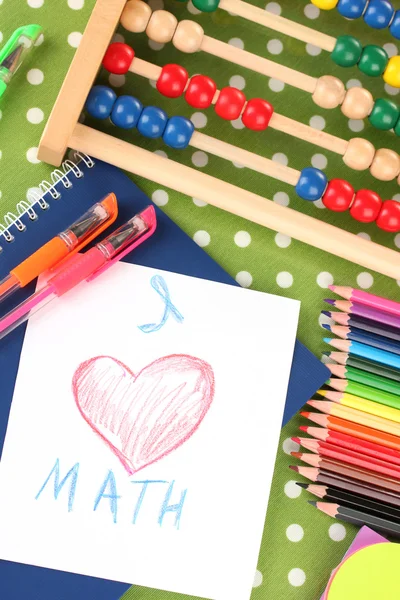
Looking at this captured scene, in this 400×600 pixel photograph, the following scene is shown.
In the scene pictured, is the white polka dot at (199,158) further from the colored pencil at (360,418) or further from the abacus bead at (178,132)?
the colored pencil at (360,418)

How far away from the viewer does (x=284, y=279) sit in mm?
715

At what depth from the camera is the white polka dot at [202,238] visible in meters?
0.71

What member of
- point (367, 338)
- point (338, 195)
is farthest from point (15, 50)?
point (367, 338)

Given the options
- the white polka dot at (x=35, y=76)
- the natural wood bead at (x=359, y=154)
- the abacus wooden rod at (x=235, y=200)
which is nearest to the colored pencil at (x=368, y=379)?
the abacus wooden rod at (x=235, y=200)

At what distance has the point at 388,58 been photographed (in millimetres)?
694

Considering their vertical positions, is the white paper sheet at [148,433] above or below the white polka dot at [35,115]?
below

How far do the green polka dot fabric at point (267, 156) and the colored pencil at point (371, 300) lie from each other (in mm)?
30

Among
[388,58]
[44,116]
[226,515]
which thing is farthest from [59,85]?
[226,515]

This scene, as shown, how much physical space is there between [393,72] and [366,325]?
0.26 meters

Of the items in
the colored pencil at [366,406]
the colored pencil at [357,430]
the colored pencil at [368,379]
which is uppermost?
the colored pencil at [368,379]

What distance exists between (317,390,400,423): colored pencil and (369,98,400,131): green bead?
28 cm

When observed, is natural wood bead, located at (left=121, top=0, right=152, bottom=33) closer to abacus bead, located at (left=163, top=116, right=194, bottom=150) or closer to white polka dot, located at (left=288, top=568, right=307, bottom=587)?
abacus bead, located at (left=163, top=116, right=194, bottom=150)

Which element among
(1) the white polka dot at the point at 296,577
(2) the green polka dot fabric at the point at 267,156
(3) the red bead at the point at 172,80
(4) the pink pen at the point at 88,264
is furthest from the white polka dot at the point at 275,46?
(1) the white polka dot at the point at 296,577

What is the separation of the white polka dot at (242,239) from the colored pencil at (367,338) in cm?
13
